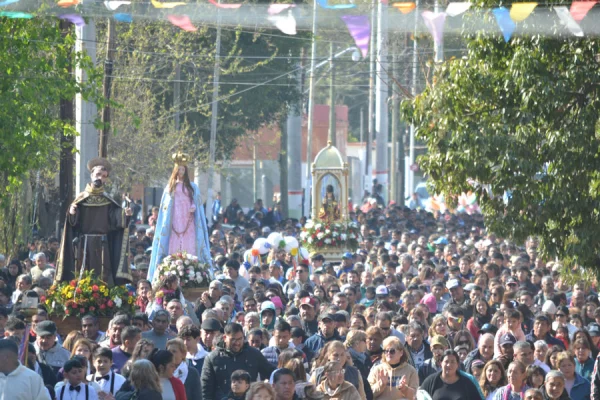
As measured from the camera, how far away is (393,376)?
1148cm

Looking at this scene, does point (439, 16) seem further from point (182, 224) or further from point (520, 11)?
point (182, 224)

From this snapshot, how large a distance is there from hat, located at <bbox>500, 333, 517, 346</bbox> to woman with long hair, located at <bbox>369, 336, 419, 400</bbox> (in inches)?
75.3

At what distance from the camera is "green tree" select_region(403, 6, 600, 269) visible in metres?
13.8

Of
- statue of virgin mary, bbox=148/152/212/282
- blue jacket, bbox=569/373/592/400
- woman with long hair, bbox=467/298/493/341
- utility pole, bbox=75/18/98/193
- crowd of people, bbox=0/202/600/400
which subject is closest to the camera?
crowd of people, bbox=0/202/600/400

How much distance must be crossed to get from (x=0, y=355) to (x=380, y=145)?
4164cm

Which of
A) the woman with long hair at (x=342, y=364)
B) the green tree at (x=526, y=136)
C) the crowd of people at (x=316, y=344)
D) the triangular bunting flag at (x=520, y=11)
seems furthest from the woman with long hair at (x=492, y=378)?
the triangular bunting flag at (x=520, y=11)

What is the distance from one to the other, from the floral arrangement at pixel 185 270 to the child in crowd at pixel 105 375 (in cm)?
720

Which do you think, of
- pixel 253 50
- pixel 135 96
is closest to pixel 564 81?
pixel 135 96

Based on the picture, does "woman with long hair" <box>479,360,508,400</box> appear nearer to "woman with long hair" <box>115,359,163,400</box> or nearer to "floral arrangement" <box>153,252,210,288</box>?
"woman with long hair" <box>115,359,163,400</box>

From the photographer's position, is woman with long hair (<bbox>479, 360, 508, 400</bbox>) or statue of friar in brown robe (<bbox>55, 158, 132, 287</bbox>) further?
statue of friar in brown robe (<bbox>55, 158, 132, 287</bbox>)

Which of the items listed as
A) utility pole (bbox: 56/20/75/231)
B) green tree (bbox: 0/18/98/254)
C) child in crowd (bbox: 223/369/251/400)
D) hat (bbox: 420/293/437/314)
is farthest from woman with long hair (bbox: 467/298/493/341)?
utility pole (bbox: 56/20/75/231)

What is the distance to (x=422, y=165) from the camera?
1435 centimetres

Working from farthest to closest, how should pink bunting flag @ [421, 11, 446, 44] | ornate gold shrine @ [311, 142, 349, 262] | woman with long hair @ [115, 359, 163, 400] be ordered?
ornate gold shrine @ [311, 142, 349, 262] < pink bunting flag @ [421, 11, 446, 44] < woman with long hair @ [115, 359, 163, 400]

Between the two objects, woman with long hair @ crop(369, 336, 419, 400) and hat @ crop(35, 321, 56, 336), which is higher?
hat @ crop(35, 321, 56, 336)
